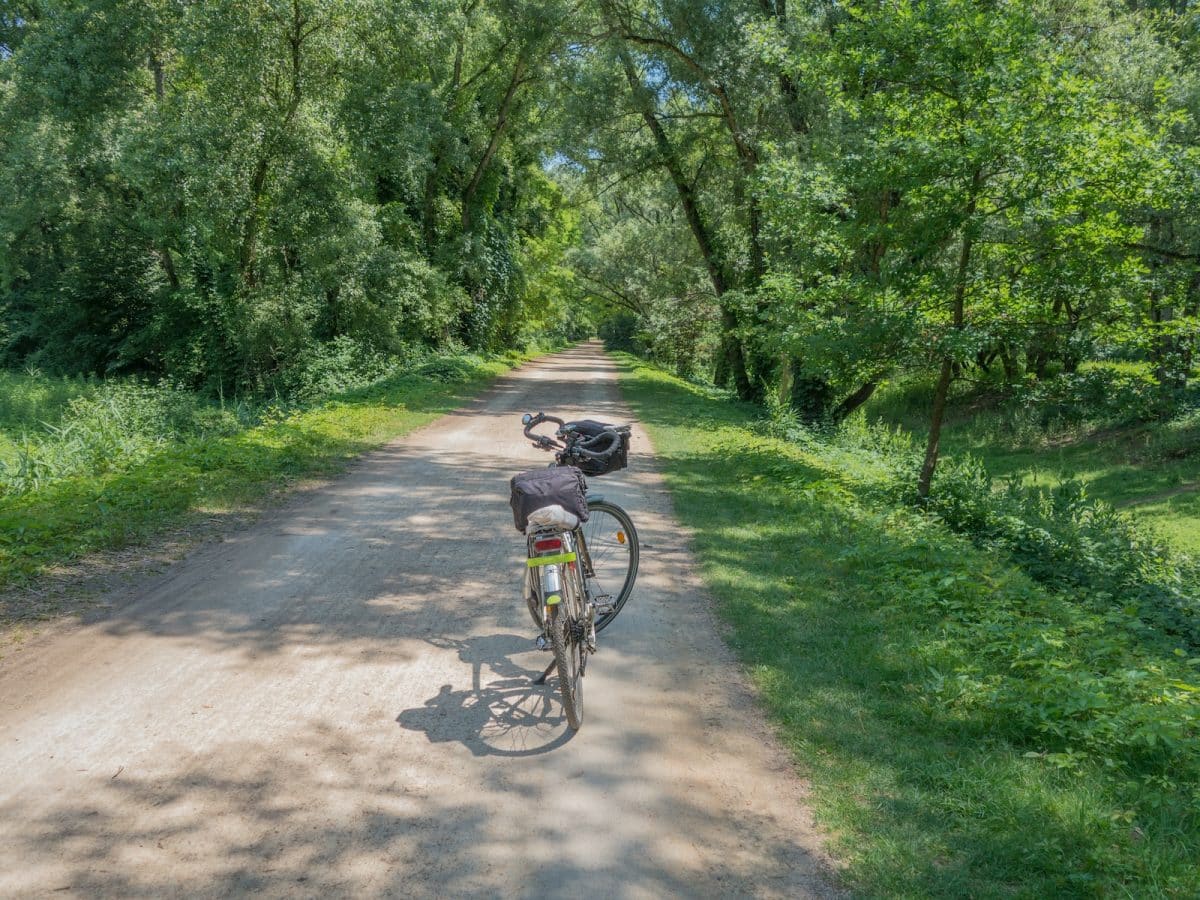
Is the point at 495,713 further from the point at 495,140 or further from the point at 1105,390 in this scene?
the point at 495,140

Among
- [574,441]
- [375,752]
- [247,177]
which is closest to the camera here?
[375,752]

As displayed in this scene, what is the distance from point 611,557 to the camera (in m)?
5.46

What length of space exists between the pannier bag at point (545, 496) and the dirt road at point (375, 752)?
1.01 metres

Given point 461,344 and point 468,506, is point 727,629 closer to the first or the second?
point 468,506

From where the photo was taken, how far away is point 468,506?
835 centimetres

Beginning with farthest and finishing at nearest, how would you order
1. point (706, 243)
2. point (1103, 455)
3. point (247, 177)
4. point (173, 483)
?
point (706, 243) → point (1103, 455) → point (247, 177) → point (173, 483)

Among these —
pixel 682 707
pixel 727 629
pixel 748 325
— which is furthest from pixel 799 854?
pixel 748 325

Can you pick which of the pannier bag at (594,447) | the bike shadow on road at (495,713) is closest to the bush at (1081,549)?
the pannier bag at (594,447)

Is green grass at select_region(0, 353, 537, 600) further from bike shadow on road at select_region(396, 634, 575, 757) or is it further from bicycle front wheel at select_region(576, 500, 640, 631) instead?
bicycle front wheel at select_region(576, 500, 640, 631)

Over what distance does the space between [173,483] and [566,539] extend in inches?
218

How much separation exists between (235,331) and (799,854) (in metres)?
20.0

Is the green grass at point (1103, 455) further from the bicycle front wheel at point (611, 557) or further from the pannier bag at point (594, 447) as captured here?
the pannier bag at point (594, 447)

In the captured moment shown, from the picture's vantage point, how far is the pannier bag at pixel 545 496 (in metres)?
4.14

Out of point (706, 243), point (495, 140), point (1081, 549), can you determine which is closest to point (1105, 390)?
point (1081, 549)
